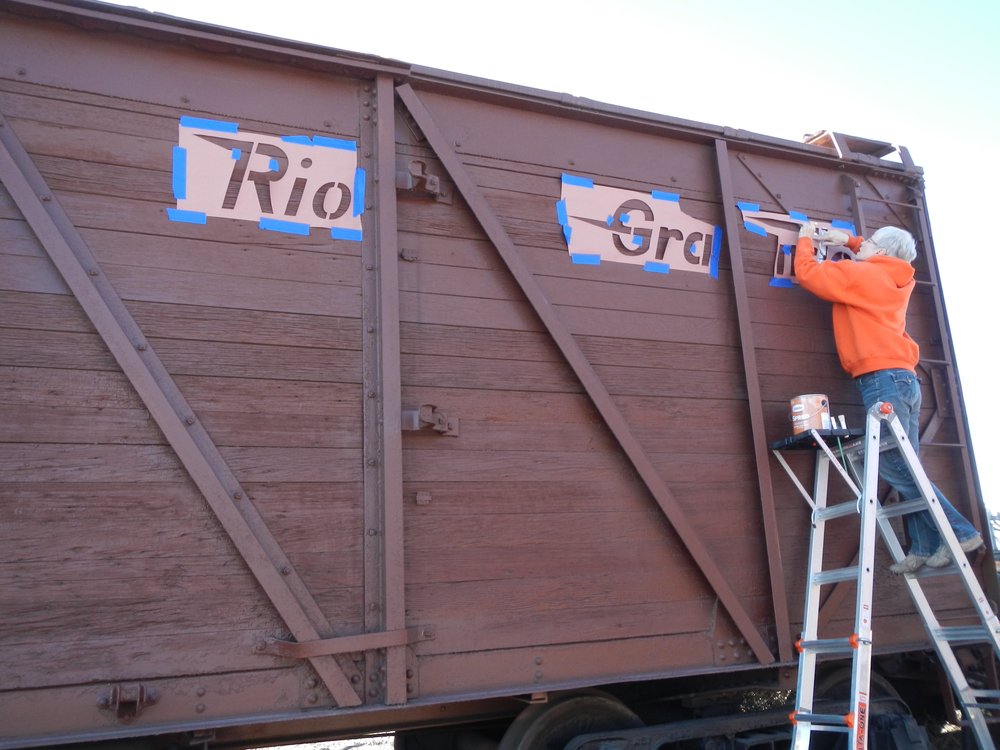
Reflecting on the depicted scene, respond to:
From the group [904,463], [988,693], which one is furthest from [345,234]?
[988,693]

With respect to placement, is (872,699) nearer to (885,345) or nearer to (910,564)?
(910,564)

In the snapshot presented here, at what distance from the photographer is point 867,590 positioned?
369 centimetres

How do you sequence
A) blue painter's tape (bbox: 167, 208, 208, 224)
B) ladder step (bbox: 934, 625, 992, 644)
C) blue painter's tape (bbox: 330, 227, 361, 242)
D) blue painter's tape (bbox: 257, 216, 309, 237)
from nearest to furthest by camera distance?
1. blue painter's tape (bbox: 167, 208, 208, 224)
2. blue painter's tape (bbox: 257, 216, 309, 237)
3. blue painter's tape (bbox: 330, 227, 361, 242)
4. ladder step (bbox: 934, 625, 992, 644)

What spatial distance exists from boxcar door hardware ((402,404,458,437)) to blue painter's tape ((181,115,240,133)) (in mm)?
1491

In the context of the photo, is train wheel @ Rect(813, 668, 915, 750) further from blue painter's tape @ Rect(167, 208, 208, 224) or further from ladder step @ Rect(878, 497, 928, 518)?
blue painter's tape @ Rect(167, 208, 208, 224)

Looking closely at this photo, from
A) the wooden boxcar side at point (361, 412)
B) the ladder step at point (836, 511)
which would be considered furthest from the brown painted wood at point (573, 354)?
the ladder step at point (836, 511)

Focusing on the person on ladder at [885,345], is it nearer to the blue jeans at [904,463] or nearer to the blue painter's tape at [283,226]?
the blue jeans at [904,463]

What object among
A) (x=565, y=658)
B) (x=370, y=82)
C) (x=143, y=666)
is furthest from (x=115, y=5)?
(x=565, y=658)

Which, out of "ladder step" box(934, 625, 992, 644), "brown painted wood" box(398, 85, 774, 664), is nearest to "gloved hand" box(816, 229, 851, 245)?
"brown painted wood" box(398, 85, 774, 664)

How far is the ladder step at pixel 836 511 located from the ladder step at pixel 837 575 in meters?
0.27

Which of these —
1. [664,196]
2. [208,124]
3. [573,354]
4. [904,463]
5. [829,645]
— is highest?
[664,196]

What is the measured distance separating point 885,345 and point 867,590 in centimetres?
135

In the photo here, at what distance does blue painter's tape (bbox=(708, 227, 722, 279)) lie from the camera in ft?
14.4

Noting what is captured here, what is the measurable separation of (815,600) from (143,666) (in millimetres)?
3102
